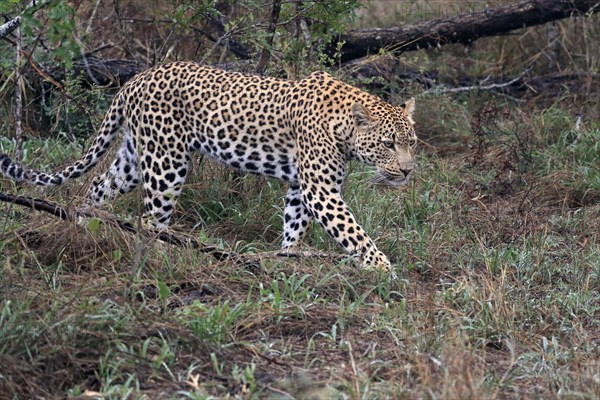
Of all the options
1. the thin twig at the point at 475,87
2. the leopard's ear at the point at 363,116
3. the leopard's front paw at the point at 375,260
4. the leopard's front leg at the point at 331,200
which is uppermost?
the leopard's ear at the point at 363,116

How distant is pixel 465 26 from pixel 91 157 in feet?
15.1

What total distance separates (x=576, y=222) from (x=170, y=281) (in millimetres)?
3822

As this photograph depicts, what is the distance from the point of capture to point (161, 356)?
18.9 ft

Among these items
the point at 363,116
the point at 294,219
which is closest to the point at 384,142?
the point at 363,116

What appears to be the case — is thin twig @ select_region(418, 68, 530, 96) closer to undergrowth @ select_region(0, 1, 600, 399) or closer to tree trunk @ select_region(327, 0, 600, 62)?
tree trunk @ select_region(327, 0, 600, 62)

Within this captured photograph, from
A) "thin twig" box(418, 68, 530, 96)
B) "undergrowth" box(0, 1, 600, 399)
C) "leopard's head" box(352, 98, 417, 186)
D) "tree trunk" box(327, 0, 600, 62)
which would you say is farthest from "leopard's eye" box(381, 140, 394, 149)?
"tree trunk" box(327, 0, 600, 62)

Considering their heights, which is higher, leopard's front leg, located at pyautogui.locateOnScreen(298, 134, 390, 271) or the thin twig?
leopard's front leg, located at pyautogui.locateOnScreen(298, 134, 390, 271)

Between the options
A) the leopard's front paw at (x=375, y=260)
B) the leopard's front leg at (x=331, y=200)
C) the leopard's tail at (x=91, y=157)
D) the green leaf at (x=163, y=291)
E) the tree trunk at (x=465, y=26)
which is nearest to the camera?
the green leaf at (x=163, y=291)

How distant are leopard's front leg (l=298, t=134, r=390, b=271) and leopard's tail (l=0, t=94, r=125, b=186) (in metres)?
1.47

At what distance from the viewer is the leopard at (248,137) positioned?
8250mm

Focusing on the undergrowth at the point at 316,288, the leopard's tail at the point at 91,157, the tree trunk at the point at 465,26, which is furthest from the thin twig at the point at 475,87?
the leopard's tail at the point at 91,157

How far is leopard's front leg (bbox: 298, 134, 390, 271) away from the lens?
312 inches

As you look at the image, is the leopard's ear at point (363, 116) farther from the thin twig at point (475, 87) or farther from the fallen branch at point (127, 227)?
the thin twig at point (475, 87)

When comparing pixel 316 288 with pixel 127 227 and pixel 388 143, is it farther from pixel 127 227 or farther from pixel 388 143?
pixel 388 143
